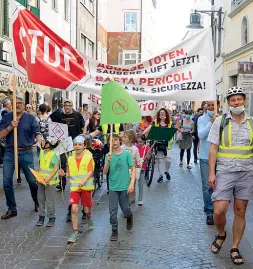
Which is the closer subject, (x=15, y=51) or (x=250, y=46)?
(x=15, y=51)

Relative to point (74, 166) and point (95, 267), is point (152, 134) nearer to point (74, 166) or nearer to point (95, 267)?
point (74, 166)

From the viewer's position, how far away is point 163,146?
438 inches

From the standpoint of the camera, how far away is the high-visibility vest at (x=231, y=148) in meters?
5.40

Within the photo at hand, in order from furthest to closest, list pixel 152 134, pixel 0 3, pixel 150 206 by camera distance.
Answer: pixel 0 3, pixel 152 134, pixel 150 206

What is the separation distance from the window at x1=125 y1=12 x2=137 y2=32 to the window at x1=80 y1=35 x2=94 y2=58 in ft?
38.7

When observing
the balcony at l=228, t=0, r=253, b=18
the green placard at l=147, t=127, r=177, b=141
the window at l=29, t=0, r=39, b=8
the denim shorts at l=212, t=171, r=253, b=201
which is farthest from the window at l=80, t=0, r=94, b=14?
the denim shorts at l=212, t=171, r=253, b=201

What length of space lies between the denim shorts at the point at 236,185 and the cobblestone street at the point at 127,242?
2.33 ft

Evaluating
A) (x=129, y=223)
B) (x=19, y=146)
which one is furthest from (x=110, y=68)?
(x=129, y=223)

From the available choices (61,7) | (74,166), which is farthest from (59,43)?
(61,7)

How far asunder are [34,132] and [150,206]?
236 cm

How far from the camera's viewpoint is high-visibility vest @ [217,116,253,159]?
5.40 metres

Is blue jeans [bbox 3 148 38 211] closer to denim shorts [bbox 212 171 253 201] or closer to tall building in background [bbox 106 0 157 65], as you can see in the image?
denim shorts [bbox 212 171 253 201]

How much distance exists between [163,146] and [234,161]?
572cm

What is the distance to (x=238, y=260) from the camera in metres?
5.30
